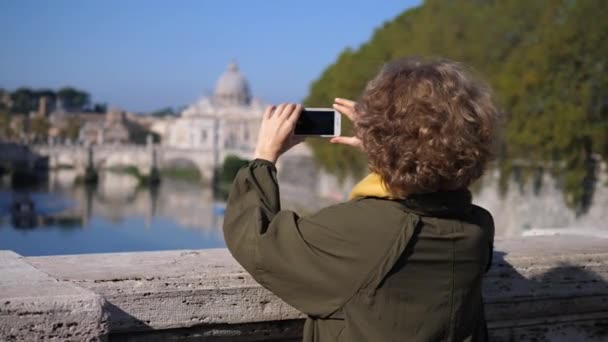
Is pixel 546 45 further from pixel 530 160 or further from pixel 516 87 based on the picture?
pixel 530 160

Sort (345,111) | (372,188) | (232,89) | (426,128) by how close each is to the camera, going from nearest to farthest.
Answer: (426,128) < (372,188) < (345,111) < (232,89)

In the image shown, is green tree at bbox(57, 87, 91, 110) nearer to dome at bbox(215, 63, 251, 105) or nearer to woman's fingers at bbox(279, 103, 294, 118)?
dome at bbox(215, 63, 251, 105)

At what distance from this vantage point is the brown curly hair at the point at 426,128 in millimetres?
1934

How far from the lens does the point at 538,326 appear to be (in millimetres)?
3029

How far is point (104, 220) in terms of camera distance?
120 ft

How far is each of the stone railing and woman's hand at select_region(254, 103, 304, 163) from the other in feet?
1.28

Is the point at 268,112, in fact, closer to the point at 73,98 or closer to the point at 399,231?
the point at 399,231

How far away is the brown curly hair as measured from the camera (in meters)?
1.93

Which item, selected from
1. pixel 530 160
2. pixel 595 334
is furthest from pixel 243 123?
pixel 595 334

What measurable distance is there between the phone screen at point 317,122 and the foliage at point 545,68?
52.3 ft

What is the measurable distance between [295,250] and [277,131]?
0.39 meters

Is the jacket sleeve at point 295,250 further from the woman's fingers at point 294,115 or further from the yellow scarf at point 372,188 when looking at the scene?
the woman's fingers at point 294,115

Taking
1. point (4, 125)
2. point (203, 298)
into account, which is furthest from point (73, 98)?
point (203, 298)

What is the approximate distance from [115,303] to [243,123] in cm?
9657
